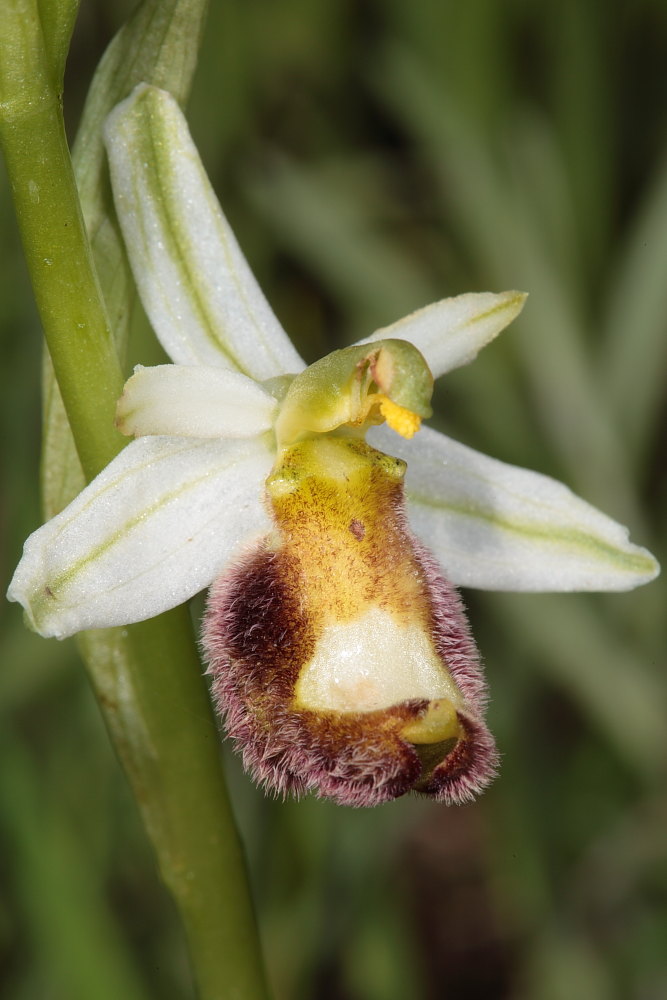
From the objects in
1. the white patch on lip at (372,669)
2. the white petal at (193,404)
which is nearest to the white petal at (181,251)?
the white petal at (193,404)

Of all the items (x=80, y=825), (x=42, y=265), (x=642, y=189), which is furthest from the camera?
(x=642, y=189)

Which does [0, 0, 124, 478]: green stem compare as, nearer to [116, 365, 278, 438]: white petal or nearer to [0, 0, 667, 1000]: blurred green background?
[116, 365, 278, 438]: white petal

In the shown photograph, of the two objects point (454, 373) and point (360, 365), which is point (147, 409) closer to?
point (360, 365)

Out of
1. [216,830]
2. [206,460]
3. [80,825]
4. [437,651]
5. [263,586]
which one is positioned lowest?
[80,825]

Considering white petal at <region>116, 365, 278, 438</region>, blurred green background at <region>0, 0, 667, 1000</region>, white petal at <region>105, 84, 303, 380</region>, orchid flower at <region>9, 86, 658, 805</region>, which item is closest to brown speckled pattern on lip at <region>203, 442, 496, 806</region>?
orchid flower at <region>9, 86, 658, 805</region>

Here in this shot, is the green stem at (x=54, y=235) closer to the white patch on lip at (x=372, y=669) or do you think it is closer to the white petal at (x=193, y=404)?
the white petal at (x=193, y=404)

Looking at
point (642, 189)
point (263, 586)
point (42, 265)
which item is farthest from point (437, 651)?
point (642, 189)

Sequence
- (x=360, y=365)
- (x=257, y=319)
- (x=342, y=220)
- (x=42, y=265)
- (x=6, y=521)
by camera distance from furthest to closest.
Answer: (x=342, y=220), (x=6, y=521), (x=257, y=319), (x=360, y=365), (x=42, y=265)

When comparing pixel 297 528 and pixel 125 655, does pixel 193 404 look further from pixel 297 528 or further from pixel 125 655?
pixel 125 655
